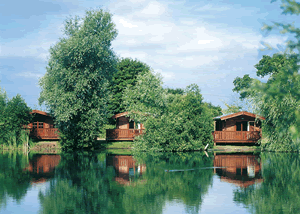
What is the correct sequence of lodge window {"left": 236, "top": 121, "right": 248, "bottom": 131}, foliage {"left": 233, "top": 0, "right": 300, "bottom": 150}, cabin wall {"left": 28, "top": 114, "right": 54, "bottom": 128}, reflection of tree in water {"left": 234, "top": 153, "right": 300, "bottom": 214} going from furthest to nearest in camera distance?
cabin wall {"left": 28, "top": 114, "right": 54, "bottom": 128} < lodge window {"left": 236, "top": 121, "right": 248, "bottom": 131} < reflection of tree in water {"left": 234, "top": 153, "right": 300, "bottom": 214} < foliage {"left": 233, "top": 0, "right": 300, "bottom": 150}

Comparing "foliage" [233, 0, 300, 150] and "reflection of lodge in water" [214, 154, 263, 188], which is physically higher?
"foliage" [233, 0, 300, 150]

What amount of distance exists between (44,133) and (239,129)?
24.9 m

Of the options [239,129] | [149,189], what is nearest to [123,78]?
[239,129]

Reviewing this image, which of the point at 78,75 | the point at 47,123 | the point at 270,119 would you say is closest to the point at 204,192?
the point at 270,119

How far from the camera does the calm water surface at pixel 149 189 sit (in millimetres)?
12438

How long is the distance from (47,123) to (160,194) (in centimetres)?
3432

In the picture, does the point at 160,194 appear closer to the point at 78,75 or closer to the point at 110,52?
the point at 78,75

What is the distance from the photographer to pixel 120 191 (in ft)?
49.9

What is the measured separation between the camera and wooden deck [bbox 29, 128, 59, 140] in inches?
1692

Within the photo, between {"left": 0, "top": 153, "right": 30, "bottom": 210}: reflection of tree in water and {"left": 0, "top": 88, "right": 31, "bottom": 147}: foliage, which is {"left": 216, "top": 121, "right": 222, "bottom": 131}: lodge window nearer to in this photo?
{"left": 0, "top": 88, "right": 31, "bottom": 147}: foliage

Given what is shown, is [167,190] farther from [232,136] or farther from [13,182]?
[232,136]

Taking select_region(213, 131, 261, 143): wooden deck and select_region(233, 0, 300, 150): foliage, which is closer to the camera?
select_region(233, 0, 300, 150): foliage

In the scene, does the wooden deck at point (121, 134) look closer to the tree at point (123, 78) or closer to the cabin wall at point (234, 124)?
the cabin wall at point (234, 124)

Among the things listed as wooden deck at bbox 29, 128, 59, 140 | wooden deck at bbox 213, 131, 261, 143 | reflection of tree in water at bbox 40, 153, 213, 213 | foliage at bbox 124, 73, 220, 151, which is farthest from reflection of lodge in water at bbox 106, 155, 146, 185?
wooden deck at bbox 29, 128, 59, 140
